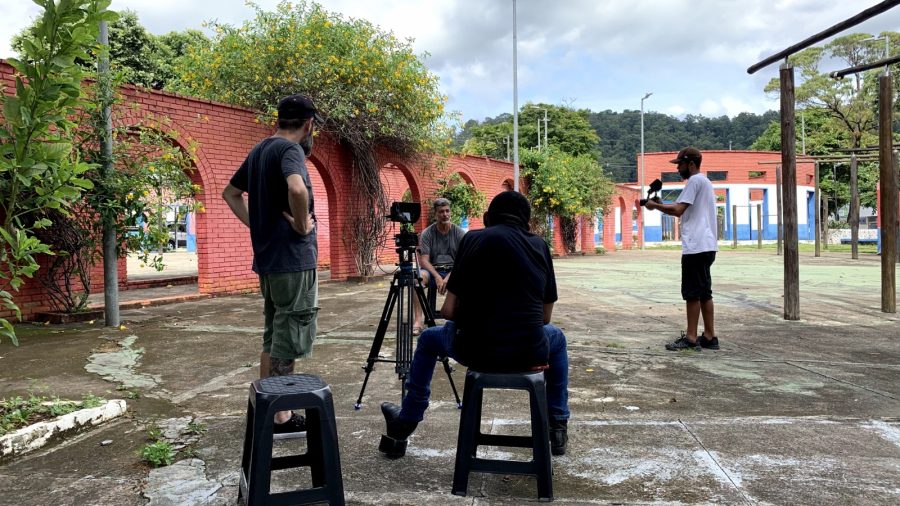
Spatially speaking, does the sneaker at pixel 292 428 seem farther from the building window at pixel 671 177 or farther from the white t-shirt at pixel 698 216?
the building window at pixel 671 177

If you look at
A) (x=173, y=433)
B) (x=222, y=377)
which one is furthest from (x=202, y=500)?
(x=222, y=377)

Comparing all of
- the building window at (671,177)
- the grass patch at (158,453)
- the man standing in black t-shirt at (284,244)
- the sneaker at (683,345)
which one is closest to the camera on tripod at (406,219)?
the man standing in black t-shirt at (284,244)

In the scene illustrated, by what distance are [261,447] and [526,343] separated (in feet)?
3.80

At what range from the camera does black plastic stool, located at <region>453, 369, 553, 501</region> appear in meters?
2.65

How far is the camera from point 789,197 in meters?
7.52

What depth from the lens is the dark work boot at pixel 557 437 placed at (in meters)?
3.18

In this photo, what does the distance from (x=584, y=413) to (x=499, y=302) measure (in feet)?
4.98

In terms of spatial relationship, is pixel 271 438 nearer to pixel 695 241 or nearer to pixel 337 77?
pixel 695 241

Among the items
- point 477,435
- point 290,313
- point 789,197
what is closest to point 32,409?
point 290,313

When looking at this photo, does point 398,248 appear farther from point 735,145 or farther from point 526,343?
point 735,145

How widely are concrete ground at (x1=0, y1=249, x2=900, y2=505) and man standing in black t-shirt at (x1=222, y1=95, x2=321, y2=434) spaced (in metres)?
0.57

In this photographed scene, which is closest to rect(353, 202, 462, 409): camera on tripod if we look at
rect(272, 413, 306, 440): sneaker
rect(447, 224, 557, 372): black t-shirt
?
rect(272, 413, 306, 440): sneaker

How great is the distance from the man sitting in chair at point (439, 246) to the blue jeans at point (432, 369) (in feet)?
10.7

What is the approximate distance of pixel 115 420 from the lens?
151 inches
